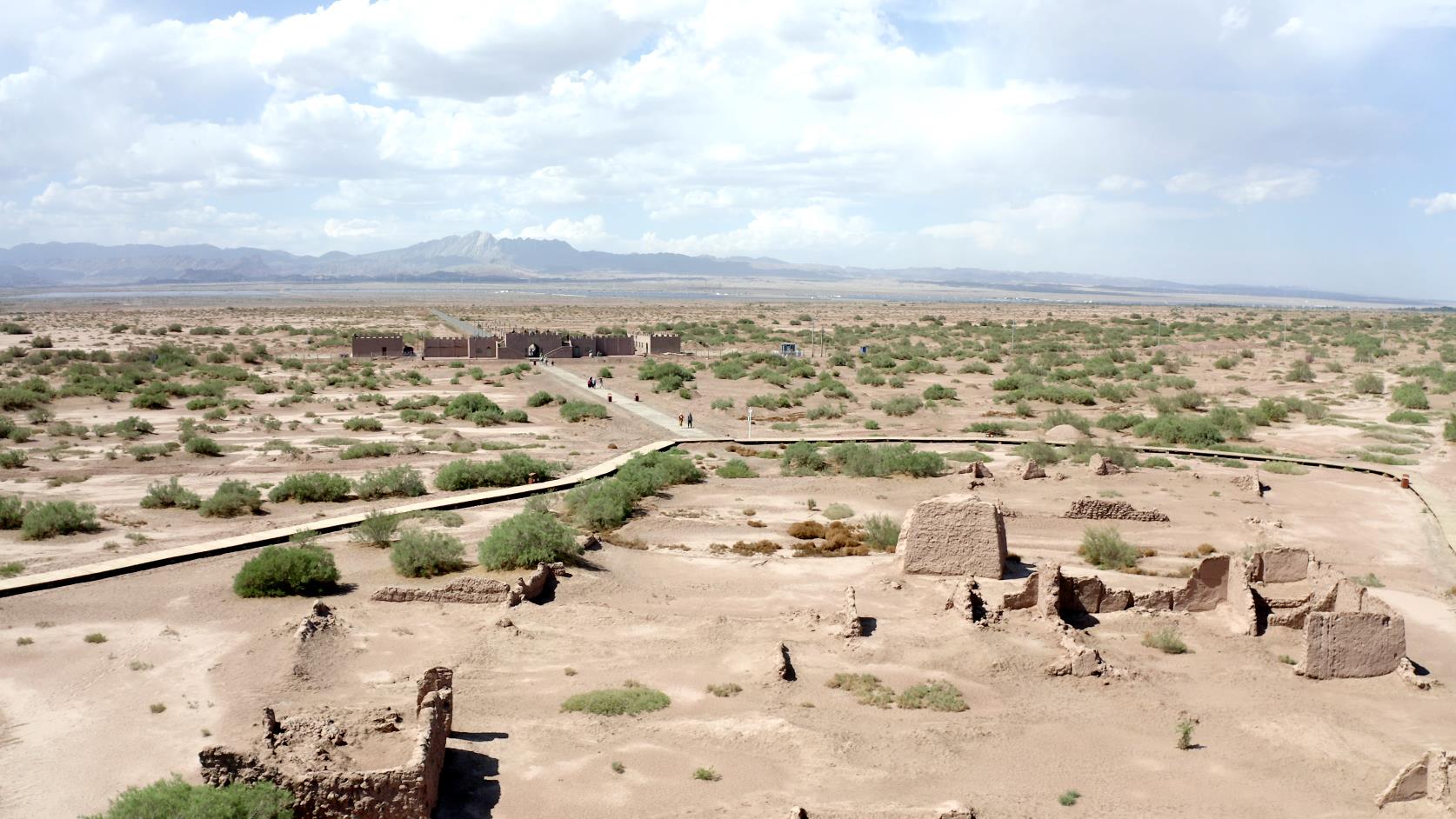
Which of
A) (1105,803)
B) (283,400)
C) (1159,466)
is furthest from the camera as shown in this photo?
(283,400)

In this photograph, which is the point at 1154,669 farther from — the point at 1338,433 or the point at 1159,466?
the point at 1338,433

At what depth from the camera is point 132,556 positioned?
2125cm

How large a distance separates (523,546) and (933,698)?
30.9ft

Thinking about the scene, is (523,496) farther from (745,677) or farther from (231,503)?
(745,677)

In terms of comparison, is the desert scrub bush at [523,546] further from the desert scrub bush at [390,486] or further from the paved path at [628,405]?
the paved path at [628,405]

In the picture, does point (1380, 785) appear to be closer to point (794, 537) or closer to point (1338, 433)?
point (794, 537)

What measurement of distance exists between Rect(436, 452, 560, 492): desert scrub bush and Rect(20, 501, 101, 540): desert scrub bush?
8.72 m

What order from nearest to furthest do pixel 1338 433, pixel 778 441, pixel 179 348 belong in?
pixel 778 441 < pixel 1338 433 < pixel 179 348

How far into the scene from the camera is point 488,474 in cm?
3030

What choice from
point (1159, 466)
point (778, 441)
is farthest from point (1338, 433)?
point (778, 441)

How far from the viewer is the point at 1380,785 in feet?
42.0

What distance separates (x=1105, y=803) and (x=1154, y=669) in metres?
4.92

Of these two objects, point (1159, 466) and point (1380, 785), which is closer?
point (1380, 785)

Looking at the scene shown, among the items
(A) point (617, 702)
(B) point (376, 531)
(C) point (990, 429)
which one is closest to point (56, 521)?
(B) point (376, 531)
